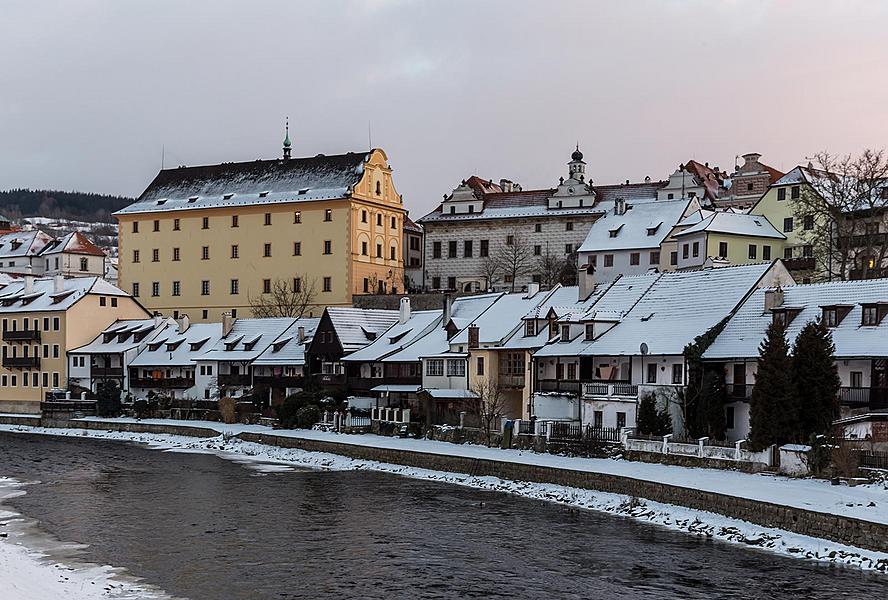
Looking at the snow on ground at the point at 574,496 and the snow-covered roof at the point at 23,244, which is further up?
the snow-covered roof at the point at 23,244

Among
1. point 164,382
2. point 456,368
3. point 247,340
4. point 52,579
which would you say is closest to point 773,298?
point 456,368

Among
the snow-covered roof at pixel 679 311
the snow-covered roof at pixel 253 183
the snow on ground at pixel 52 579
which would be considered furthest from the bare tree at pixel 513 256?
the snow on ground at pixel 52 579

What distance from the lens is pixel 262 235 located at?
3824 inches

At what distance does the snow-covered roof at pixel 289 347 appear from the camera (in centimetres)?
7300

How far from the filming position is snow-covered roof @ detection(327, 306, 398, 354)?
70.5 meters

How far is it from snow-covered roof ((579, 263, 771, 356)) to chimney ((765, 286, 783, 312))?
1.69 meters

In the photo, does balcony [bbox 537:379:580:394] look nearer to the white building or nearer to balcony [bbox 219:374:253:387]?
the white building

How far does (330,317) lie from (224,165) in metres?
37.5

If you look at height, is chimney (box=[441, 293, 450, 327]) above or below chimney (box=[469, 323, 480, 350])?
above

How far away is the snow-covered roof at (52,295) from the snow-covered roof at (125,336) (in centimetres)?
331

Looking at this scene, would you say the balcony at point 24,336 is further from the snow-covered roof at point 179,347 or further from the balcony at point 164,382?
the balcony at point 164,382

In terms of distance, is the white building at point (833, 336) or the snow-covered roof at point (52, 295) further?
the snow-covered roof at point (52, 295)

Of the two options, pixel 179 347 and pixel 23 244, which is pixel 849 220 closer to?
pixel 179 347

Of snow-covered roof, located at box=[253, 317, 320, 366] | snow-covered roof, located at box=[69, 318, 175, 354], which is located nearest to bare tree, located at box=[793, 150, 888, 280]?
snow-covered roof, located at box=[253, 317, 320, 366]
